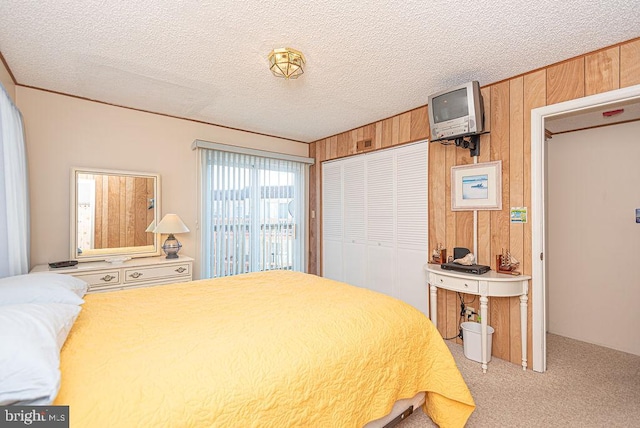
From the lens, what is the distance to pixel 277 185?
452cm

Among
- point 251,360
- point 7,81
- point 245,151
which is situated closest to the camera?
point 251,360

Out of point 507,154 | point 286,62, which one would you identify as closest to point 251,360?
point 286,62

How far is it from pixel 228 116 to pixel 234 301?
2.49 metres

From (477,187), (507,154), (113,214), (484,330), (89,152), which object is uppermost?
(89,152)

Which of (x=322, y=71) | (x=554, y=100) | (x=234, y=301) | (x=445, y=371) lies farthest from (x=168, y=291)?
(x=554, y=100)

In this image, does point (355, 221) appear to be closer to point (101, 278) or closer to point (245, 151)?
point (245, 151)

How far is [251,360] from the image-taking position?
121 centimetres

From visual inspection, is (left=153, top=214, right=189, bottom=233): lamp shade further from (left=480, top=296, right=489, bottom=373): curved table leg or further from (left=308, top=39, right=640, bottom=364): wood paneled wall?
(left=480, top=296, right=489, bottom=373): curved table leg

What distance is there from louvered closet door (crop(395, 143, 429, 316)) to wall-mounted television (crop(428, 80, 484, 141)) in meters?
0.61

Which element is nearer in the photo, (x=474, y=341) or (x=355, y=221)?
(x=474, y=341)

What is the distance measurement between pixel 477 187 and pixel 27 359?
3.18 metres

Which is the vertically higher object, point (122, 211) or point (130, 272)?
point (122, 211)

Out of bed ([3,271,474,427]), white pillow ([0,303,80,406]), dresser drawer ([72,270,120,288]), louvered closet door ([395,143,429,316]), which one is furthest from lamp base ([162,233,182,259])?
louvered closet door ([395,143,429,316])

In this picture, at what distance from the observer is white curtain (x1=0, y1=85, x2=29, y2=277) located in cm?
204
